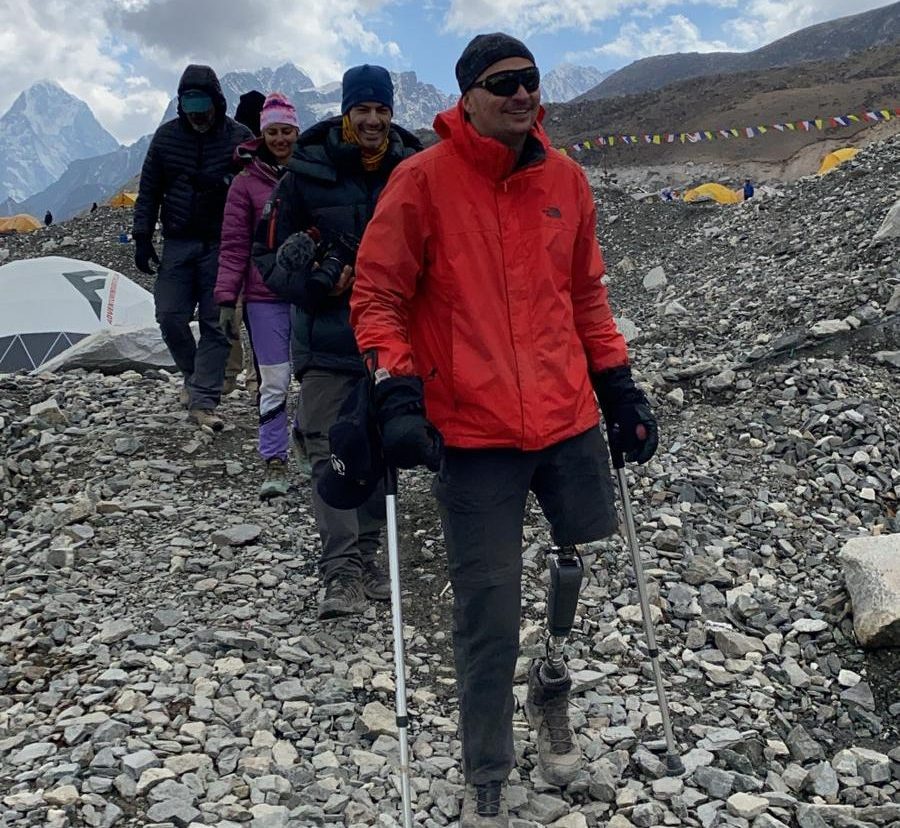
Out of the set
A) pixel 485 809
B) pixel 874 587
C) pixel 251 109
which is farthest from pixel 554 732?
pixel 251 109

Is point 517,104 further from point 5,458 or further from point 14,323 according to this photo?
point 14,323

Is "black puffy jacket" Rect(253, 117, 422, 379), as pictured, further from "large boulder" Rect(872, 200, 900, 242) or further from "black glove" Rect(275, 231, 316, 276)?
"large boulder" Rect(872, 200, 900, 242)

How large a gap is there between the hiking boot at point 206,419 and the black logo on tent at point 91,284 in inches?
234

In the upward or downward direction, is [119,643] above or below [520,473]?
below

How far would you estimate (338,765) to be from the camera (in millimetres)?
3836

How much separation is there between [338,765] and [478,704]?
94 cm

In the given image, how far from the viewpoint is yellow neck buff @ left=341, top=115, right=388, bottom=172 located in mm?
4656

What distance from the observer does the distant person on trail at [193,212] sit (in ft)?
24.1

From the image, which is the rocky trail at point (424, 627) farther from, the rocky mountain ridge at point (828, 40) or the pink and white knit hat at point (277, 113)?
the rocky mountain ridge at point (828, 40)

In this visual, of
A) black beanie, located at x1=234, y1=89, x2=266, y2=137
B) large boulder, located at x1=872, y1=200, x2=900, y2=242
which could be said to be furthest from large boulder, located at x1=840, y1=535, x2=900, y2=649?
large boulder, located at x1=872, y1=200, x2=900, y2=242

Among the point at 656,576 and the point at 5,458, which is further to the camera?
the point at 5,458

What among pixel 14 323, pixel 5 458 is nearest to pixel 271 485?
pixel 5 458

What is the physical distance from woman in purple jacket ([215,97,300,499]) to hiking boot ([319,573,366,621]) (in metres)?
1.93

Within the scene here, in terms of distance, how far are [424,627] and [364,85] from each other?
3156 millimetres
